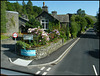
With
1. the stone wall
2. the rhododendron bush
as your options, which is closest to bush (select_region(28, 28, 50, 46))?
the rhododendron bush

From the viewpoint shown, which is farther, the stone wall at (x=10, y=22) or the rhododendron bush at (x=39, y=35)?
the stone wall at (x=10, y=22)

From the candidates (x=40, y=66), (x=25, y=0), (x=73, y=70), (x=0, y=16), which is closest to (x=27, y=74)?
(x=40, y=66)

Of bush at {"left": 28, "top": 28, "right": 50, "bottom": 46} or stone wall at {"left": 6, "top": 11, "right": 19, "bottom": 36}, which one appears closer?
bush at {"left": 28, "top": 28, "right": 50, "bottom": 46}

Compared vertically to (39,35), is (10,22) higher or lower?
higher

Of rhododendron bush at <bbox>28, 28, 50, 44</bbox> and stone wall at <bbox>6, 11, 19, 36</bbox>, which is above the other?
stone wall at <bbox>6, 11, 19, 36</bbox>

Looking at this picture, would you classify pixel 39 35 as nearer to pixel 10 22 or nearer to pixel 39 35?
pixel 39 35

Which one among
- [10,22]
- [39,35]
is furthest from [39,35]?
[10,22]

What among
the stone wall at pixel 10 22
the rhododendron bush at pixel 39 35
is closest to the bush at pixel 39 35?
the rhododendron bush at pixel 39 35

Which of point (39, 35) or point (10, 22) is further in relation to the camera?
point (10, 22)

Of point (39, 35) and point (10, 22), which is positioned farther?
point (10, 22)

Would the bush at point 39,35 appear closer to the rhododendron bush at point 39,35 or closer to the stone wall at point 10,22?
the rhododendron bush at point 39,35

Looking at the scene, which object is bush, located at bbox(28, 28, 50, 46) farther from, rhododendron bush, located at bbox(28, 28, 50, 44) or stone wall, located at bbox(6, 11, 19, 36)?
stone wall, located at bbox(6, 11, 19, 36)

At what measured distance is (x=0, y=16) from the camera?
25.3 meters

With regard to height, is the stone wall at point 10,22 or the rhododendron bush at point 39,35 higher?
the stone wall at point 10,22
